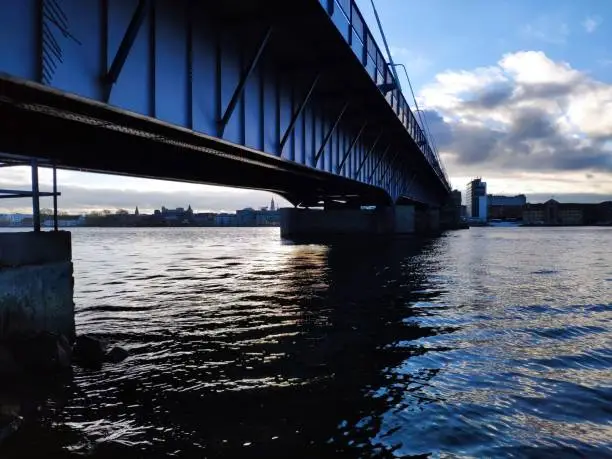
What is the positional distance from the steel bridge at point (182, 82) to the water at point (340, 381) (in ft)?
19.6

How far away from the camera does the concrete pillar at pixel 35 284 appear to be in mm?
10398

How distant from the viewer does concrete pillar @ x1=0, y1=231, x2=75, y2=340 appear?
34.1 ft

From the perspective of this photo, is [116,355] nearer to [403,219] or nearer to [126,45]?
[126,45]

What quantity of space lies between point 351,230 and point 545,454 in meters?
72.5

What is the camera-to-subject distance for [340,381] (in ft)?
30.6

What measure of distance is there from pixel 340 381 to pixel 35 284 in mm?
7165

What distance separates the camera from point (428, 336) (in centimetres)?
1291

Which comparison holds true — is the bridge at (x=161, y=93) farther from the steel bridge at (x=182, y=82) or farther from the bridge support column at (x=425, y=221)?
the bridge support column at (x=425, y=221)

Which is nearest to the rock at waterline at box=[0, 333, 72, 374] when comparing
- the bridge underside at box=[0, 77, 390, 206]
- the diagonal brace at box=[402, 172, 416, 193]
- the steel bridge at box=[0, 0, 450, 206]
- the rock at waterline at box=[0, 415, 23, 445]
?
the rock at waterline at box=[0, 415, 23, 445]

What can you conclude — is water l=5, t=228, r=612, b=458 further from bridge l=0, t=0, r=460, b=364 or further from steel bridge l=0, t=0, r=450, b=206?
steel bridge l=0, t=0, r=450, b=206

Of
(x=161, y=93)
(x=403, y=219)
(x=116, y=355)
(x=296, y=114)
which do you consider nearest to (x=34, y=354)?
(x=116, y=355)

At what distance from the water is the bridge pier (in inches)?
2191

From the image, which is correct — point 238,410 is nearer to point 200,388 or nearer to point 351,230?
point 200,388

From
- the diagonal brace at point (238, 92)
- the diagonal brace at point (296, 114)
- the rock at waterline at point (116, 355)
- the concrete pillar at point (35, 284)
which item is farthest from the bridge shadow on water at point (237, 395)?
the diagonal brace at point (296, 114)
